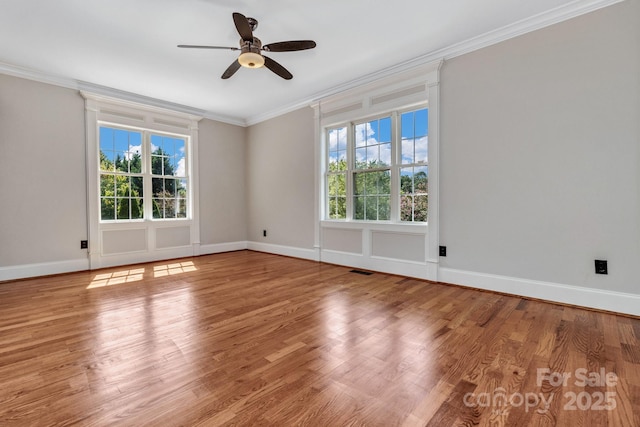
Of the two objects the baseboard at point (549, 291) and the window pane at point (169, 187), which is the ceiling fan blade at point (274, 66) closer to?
the baseboard at point (549, 291)

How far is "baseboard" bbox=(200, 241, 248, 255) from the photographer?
5645 mm

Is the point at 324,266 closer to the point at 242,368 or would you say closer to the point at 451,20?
the point at 242,368

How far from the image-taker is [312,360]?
178 cm

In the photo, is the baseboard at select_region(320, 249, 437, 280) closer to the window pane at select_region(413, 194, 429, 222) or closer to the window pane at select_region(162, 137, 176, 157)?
the window pane at select_region(413, 194, 429, 222)

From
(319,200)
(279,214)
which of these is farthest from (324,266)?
(279,214)

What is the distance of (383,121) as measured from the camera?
4.12m

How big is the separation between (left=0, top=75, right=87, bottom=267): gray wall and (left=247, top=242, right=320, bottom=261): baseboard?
2838 millimetres

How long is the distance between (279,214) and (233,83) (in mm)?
2422

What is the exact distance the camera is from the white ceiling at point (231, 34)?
263 centimetres

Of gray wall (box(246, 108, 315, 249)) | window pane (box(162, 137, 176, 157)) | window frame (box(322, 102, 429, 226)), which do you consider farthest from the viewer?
window pane (box(162, 137, 176, 157))

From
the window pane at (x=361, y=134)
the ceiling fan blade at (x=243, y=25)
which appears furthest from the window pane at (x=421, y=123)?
the ceiling fan blade at (x=243, y=25)

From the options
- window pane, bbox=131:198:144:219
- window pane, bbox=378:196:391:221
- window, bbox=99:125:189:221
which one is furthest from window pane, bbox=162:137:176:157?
window pane, bbox=378:196:391:221

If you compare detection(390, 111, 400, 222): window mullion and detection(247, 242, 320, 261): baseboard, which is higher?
detection(390, 111, 400, 222): window mullion

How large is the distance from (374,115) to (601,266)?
9.94ft
